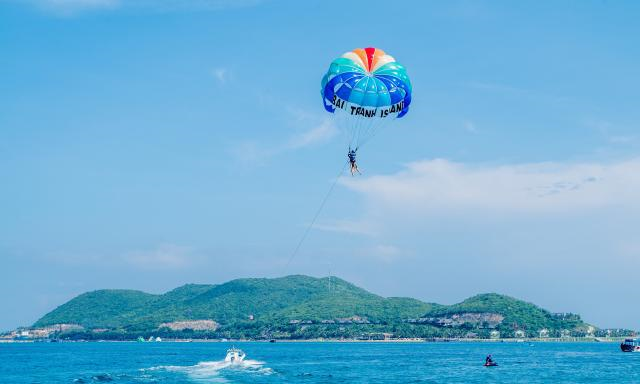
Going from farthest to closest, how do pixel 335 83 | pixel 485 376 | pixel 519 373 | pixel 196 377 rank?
pixel 519 373
pixel 485 376
pixel 196 377
pixel 335 83

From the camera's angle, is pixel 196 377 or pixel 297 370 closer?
pixel 196 377

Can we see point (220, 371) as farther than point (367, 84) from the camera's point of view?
Yes

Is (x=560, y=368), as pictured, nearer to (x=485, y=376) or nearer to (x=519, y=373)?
(x=519, y=373)

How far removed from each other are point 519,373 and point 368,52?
65966mm

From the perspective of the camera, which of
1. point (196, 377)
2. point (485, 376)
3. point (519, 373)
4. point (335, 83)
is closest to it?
point (335, 83)

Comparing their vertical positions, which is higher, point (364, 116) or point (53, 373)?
point (364, 116)

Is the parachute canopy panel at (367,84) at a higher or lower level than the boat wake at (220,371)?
higher

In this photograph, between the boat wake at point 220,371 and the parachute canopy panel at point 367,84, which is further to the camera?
the boat wake at point 220,371

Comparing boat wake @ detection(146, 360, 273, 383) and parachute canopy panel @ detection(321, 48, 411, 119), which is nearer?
parachute canopy panel @ detection(321, 48, 411, 119)

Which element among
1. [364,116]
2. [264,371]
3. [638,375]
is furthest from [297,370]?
[364,116]

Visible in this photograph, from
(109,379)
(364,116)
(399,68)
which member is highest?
(399,68)

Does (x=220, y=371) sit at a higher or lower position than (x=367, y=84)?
lower

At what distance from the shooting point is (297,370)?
109 meters

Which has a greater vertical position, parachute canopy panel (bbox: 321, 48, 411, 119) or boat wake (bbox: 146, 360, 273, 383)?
parachute canopy panel (bbox: 321, 48, 411, 119)
